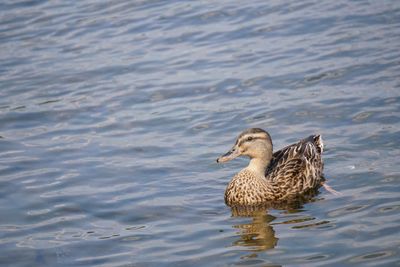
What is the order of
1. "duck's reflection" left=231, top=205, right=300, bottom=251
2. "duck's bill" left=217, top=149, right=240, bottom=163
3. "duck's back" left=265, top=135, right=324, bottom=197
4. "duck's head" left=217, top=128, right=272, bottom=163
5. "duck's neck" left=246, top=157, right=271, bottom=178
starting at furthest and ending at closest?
"duck's neck" left=246, top=157, right=271, bottom=178, "duck's back" left=265, top=135, right=324, bottom=197, "duck's head" left=217, top=128, right=272, bottom=163, "duck's bill" left=217, top=149, right=240, bottom=163, "duck's reflection" left=231, top=205, right=300, bottom=251

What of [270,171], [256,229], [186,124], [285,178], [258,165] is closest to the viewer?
[256,229]

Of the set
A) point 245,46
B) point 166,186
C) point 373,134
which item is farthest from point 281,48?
point 166,186

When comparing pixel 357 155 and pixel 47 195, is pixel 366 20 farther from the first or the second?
pixel 47 195

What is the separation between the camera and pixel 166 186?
36.1ft

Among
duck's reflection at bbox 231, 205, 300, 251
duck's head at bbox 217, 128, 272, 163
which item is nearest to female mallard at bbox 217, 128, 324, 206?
duck's head at bbox 217, 128, 272, 163

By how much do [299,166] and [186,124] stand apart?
250 cm

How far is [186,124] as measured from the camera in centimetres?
1299

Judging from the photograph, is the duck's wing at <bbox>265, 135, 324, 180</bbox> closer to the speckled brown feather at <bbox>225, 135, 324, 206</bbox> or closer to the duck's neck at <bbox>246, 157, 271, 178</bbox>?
the speckled brown feather at <bbox>225, 135, 324, 206</bbox>

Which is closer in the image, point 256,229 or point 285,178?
point 256,229

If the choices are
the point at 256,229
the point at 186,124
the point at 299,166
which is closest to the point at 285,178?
the point at 299,166

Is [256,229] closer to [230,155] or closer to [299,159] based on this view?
[230,155]

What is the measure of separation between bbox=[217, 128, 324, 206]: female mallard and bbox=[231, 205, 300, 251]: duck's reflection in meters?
0.23

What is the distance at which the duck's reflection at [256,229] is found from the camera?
9.15m

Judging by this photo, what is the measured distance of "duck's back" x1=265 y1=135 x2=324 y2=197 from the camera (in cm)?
1097
